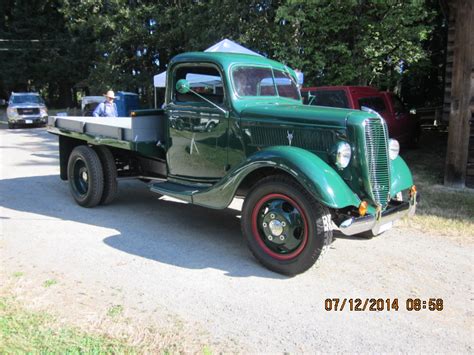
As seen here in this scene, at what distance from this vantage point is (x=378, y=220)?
4.25m

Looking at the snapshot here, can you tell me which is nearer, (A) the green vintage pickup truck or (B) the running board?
(A) the green vintage pickup truck

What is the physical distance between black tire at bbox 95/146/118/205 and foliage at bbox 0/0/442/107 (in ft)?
25.9

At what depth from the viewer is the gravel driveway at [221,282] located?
327 cm

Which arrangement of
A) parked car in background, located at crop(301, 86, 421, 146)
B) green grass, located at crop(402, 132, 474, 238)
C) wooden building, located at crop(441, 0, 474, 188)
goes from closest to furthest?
1. green grass, located at crop(402, 132, 474, 238)
2. wooden building, located at crop(441, 0, 474, 188)
3. parked car in background, located at crop(301, 86, 421, 146)

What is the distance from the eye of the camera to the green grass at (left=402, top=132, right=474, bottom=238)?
19.1ft

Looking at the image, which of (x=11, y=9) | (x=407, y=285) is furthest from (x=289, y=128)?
(x=11, y=9)

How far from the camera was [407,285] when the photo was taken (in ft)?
13.5

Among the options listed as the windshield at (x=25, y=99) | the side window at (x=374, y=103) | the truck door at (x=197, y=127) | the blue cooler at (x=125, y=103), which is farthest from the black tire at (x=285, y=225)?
the windshield at (x=25, y=99)

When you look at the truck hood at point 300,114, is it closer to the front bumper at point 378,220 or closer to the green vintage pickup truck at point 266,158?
the green vintage pickup truck at point 266,158

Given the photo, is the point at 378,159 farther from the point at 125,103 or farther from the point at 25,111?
the point at 25,111

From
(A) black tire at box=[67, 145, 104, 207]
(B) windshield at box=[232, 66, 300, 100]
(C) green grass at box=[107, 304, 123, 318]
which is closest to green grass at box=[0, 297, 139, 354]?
(C) green grass at box=[107, 304, 123, 318]

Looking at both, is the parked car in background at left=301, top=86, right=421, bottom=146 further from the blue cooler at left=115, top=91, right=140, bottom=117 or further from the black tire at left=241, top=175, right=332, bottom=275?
the blue cooler at left=115, top=91, right=140, bottom=117

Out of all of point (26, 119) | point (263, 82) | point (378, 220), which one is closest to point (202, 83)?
point (263, 82)

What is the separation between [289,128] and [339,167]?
68 cm
